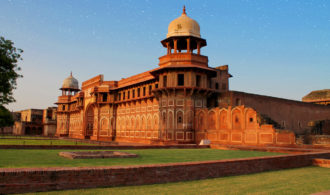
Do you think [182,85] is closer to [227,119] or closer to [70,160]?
[227,119]

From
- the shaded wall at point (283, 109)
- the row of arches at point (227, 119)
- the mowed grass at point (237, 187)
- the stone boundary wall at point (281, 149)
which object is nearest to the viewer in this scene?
the mowed grass at point (237, 187)

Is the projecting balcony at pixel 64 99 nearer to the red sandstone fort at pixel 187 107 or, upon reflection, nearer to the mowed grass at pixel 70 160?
the red sandstone fort at pixel 187 107

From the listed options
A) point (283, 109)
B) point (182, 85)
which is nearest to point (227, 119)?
point (182, 85)

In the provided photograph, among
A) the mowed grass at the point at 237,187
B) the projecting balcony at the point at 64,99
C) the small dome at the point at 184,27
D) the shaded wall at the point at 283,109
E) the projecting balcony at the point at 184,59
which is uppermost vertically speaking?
the small dome at the point at 184,27

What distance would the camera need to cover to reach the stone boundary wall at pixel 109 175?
6.20 metres

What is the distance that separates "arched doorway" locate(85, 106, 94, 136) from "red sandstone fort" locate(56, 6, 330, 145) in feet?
9.40

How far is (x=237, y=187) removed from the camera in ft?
24.0

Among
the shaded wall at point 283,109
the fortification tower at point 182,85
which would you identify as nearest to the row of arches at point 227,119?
the fortification tower at point 182,85

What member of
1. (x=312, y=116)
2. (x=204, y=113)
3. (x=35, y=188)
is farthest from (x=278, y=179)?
(x=312, y=116)

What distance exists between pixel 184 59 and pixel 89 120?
84.3 ft

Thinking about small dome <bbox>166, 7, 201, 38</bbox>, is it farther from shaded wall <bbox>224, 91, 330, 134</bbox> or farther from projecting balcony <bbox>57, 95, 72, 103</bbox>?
projecting balcony <bbox>57, 95, 72, 103</bbox>

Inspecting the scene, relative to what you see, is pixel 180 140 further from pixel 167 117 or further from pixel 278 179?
pixel 278 179

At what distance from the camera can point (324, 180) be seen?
8.64 metres

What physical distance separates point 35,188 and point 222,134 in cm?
2186
